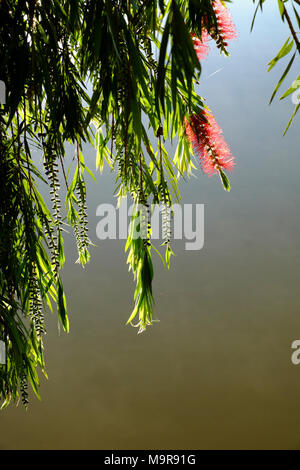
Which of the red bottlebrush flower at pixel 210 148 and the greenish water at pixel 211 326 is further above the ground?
the greenish water at pixel 211 326

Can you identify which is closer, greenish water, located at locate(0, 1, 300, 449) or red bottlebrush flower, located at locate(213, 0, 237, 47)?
red bottlebrush flower, located at locate(213, 0, 237, 47)

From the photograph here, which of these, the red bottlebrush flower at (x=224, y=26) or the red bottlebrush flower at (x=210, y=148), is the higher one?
the red bottlebrush flower at (x=224, y=26)

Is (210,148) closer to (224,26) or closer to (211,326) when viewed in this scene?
(224,26)

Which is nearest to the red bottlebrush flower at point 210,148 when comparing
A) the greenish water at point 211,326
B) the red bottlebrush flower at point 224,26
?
the red bottlebrush flower at point 224,26

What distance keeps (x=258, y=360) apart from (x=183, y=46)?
9.85 feet

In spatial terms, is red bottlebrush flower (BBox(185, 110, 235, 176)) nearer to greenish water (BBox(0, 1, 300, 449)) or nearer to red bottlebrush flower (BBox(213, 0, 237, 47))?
red bottlebrush flower (BBox(213, 0, 237, 47))

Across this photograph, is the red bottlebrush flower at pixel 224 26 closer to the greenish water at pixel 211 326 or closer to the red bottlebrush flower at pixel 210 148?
the red bottlebrush flower at pixel 210 148

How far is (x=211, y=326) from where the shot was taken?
11.3ft

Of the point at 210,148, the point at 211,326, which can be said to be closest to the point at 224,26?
the point at 210,148

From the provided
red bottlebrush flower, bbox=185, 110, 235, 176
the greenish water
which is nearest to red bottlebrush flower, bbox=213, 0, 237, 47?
red bottlebrush flower, bbox=185, 110, 235, 176

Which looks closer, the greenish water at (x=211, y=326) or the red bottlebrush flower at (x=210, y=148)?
the red bottlebrush flower at (x=210, y=148)

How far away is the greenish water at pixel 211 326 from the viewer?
328 centimetres

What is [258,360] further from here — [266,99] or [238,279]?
[266,99]

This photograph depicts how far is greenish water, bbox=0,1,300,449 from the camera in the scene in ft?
10.8
